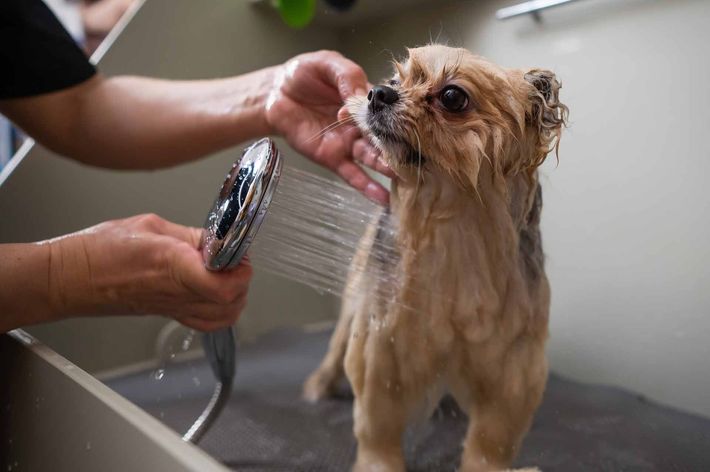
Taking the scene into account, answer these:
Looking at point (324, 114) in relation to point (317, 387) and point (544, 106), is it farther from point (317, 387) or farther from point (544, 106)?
point (317, 387)

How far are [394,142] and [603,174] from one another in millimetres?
276

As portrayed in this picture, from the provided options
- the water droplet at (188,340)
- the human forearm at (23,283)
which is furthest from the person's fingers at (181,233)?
the water droplet at (188,340)

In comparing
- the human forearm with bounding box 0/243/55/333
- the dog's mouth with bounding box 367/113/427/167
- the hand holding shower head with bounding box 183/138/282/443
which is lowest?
the human forearm with bounding box 0/243/55/333

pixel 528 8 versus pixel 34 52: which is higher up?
pixel 528 8

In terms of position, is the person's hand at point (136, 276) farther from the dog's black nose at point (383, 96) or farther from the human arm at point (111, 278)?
the dog's black nose at point (383, 96)

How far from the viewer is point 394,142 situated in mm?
628

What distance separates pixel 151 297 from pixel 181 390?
337 millimetres

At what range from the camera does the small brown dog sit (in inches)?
23.4

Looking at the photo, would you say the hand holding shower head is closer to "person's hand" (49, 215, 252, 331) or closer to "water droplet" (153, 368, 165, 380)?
"person's hand" (49, 215, 252, 331)

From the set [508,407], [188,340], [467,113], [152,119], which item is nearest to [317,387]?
[188,340]

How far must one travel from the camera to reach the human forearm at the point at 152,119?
0.94 m

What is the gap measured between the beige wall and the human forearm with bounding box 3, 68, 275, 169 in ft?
0.83

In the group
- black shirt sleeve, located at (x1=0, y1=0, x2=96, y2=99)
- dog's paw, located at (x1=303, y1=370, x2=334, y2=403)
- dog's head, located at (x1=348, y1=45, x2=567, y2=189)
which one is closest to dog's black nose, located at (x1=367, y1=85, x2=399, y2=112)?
dog's head, located at (x1=348, y1=45, x2=567, y2=189)

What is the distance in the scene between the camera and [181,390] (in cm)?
98
